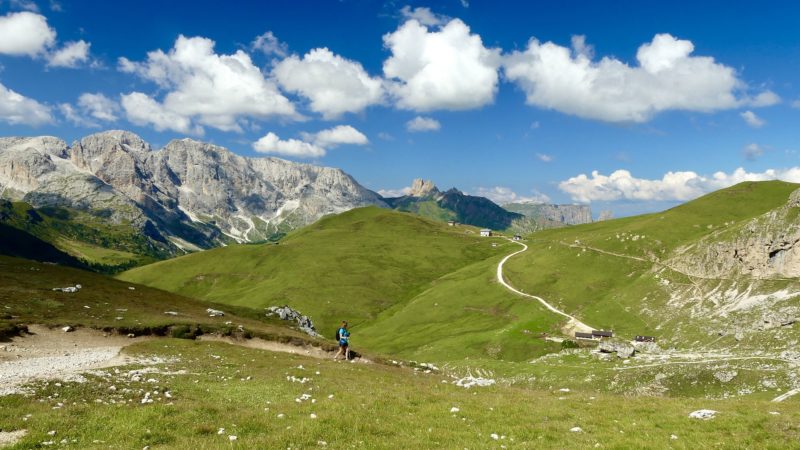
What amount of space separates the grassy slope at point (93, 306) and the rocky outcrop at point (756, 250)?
11637 centimetres

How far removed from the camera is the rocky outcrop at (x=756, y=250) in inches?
4304

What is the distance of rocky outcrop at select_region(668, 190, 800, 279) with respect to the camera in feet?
359

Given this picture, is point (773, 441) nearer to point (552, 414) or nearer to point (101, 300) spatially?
point (552, 414)

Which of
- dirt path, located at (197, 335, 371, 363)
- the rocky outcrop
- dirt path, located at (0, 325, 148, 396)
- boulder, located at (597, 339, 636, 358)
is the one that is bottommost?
boulder, located at (597, 339, 636, 358)

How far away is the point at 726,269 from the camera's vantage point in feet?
414

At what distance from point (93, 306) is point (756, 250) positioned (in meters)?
148

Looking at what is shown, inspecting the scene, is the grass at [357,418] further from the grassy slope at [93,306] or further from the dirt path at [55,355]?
the grassy slope at [93,306]

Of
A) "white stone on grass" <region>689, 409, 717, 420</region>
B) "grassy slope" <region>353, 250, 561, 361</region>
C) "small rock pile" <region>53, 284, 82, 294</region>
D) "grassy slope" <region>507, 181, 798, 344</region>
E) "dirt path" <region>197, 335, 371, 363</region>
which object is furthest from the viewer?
"grassy slope" <region>507, 181, 798, 344</region>

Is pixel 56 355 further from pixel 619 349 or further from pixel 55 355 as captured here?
pixel 619 349

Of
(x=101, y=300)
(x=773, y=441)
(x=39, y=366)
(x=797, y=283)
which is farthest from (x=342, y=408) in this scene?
(x=797, y=283)

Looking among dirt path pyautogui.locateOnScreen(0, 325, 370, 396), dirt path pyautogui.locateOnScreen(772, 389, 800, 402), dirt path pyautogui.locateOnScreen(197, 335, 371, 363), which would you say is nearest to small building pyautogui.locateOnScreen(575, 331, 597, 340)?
dirt path pyautogui.locateOnScreen(772, 389, 800, 402)

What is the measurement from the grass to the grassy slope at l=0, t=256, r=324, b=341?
27.2 m

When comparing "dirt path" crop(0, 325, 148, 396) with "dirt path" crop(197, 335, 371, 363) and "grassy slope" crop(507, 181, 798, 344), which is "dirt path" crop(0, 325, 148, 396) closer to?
"dirt path" crop(197, 335, 371, 363)

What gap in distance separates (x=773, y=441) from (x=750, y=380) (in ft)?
179
